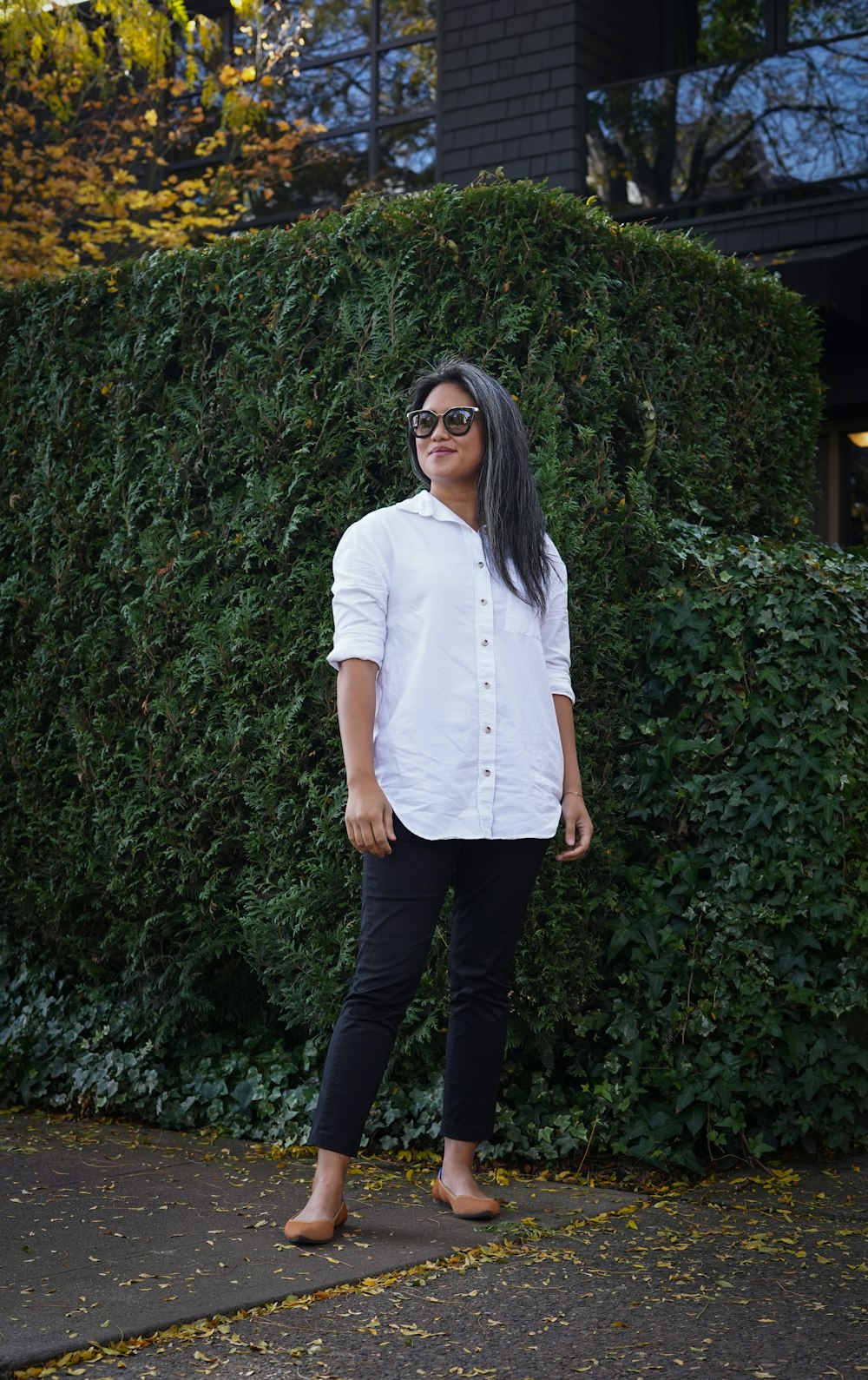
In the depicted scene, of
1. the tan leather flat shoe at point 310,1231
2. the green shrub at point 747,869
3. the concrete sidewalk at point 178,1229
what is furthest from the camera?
the green shrub at point 747,869

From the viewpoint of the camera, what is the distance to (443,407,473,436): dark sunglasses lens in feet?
12.0

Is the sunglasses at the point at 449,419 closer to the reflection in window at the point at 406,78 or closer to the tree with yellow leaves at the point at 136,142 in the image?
the tree with yellow leaves at the point at 136,142

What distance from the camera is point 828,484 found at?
9.52 metres

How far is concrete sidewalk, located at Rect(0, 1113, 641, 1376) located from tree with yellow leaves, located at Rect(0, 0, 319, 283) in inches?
297

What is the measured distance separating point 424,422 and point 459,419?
0.32ft

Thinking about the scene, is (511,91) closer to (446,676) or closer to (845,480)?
(845,480)

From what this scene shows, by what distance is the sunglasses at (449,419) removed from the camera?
3.64 meters

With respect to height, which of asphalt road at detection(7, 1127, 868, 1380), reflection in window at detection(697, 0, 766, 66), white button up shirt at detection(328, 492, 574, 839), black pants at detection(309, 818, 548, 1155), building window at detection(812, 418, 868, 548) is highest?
reflection in window at detection(697, 0, 766, 66)

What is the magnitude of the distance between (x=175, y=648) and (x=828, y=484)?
591 centimetres

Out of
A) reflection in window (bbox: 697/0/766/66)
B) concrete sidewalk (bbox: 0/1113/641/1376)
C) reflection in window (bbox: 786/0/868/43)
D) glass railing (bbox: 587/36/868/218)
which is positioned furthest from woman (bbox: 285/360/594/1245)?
reflection in window (bbox: 697/0/766/66)

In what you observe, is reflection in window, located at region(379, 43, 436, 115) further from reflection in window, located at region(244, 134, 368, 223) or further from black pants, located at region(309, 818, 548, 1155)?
black pants, located at region(309, 818, 548, 1155)

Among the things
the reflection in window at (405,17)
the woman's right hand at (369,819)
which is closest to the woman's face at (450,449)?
the woman's right hand at (369,819)

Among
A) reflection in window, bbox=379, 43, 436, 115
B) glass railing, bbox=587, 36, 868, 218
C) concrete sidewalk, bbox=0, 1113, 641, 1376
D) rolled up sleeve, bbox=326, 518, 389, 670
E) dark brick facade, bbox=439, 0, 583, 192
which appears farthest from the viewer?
reflection in window, bbox=379, 43, 436, 115

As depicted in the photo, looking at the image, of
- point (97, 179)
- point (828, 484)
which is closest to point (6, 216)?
point (97, 179)
